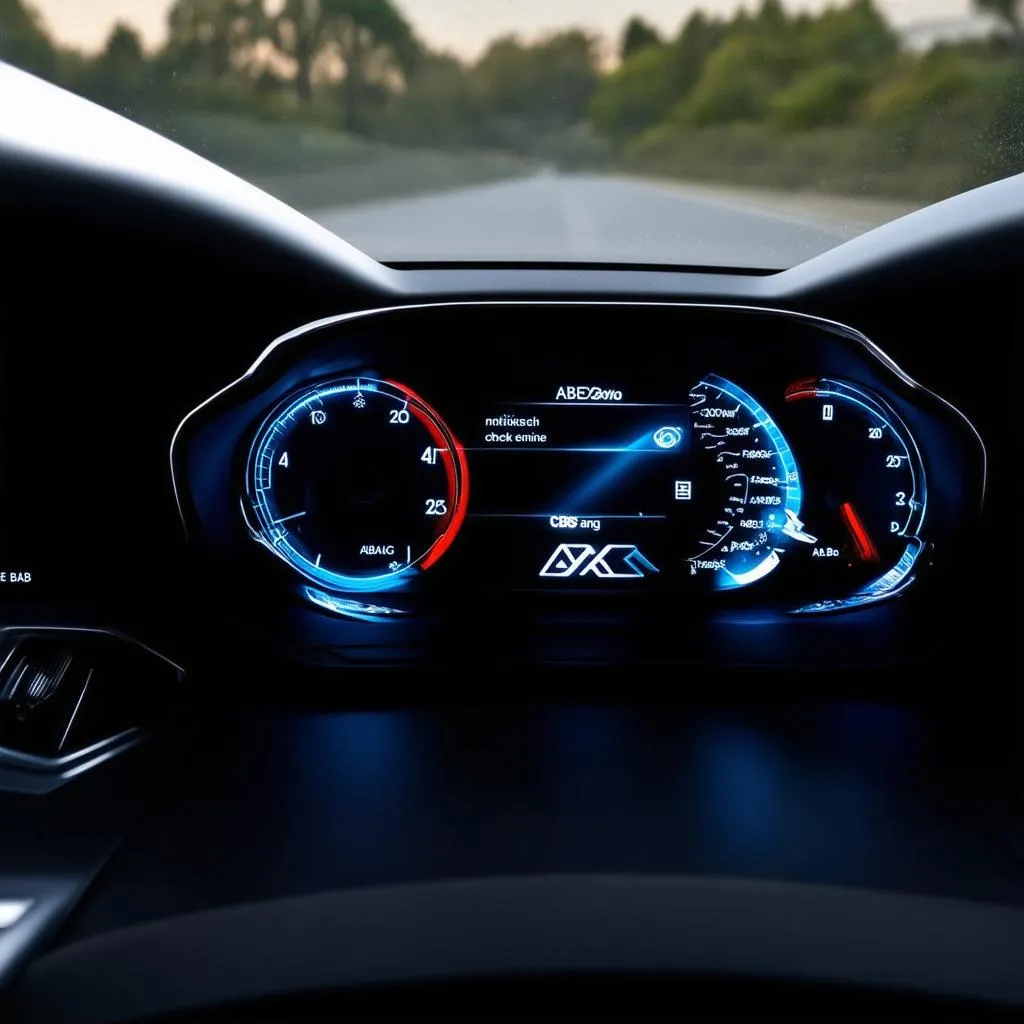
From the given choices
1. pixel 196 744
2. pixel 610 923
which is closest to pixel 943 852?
pixel 610 923

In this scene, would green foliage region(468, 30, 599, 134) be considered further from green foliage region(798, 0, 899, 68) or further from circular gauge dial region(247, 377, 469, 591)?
circular gauge dial region(247, 377, 469, 591)

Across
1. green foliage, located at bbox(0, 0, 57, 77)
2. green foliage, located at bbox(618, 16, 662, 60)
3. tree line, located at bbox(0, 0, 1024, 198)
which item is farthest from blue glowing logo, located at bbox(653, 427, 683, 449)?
green foliage, located at bbox(0, 0, 57, 77)

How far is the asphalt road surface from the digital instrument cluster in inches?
7.6

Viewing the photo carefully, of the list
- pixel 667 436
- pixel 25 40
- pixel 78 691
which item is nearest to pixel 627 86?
pixel 667 436

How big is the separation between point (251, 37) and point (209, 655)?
122 centimetres

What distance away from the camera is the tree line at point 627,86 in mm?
2365

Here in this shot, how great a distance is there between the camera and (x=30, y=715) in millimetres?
2467

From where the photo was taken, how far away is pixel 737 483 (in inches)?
107

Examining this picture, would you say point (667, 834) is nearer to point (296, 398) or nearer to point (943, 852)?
point (943, 852)

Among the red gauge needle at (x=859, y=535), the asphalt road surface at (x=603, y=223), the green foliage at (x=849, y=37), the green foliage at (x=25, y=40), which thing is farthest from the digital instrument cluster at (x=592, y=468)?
the green foliage at (x=25, y=40)

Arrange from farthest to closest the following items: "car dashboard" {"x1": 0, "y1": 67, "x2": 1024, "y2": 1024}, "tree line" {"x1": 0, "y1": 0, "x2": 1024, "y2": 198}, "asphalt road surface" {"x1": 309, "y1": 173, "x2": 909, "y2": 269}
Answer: "asphalt road surface" {"x1": 309, "y1": 173, "x2": 909, "y2": 269}, "tree line" {"x1": 0, "y1": 0, "x2": 1024, "y2": 198}, "car dashboard" {"x1": 0, "y1": 67, "x2": 1024, "y2": 1024}

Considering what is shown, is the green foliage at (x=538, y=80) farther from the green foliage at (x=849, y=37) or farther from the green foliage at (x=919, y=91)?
the green foliage at (x=919, y=91)

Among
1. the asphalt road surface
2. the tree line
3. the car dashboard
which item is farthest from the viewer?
the asphalt road surface

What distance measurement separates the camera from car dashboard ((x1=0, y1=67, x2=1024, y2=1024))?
7.32 ft
